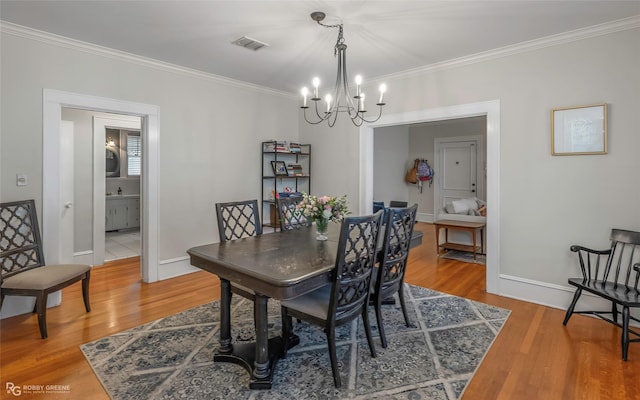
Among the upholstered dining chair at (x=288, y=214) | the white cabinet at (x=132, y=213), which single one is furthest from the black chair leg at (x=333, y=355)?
the white cabinet at (x=132, y=213)

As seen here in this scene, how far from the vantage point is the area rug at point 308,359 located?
196cm

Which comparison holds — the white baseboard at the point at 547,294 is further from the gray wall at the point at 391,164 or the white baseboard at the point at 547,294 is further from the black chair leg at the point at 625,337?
the gray wall at the point at 391,164

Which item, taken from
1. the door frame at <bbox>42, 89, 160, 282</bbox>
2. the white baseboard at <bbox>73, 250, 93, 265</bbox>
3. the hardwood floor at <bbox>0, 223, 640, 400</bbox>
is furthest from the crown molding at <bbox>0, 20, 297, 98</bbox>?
the white baseboard at <bbox>73, 250, 93, 265</bbox>

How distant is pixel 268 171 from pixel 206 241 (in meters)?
1.40

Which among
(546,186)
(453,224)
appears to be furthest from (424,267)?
(546,186)

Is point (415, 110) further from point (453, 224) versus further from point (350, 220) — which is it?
point (350, 220)

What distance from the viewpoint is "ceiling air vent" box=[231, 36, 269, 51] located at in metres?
3.13

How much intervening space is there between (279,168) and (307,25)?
247cm

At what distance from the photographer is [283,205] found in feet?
10.6

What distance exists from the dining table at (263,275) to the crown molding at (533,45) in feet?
→ 8.35

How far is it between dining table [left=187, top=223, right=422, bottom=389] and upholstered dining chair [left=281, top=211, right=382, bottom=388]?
104mm

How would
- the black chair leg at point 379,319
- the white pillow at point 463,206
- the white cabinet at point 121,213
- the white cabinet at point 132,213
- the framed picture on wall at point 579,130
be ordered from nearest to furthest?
the black chair leg at point 379,319 < the framed picture on wall at point 579,130 < the white pillow at point 463,206 < the white cabinet at point 121,213 < the white cabinet at point 132,213

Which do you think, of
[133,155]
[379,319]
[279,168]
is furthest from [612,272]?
[133,155]

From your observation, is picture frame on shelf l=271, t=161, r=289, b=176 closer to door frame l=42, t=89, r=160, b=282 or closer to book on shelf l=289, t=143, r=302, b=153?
book on shelf l=289, t=143, r=302, b=153
